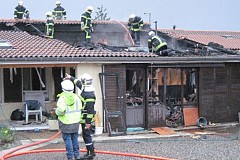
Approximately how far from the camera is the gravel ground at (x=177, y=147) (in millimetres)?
9656

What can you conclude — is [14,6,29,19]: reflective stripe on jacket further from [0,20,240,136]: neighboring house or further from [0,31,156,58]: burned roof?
[0,31,156,58]: burned roof

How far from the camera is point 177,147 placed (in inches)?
429

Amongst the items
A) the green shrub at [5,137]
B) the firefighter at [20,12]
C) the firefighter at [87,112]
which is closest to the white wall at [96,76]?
the green shrub at [5,137]

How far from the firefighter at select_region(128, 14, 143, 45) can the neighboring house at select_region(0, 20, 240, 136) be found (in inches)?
130

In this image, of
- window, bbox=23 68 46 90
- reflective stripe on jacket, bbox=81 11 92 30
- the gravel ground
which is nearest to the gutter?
the gravel ground

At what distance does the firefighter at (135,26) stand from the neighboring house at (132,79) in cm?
331

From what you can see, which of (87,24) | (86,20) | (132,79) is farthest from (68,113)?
(86,20)

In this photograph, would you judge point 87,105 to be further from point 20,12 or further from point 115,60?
point 20,12

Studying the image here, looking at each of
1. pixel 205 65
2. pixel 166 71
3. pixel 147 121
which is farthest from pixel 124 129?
pixel 205 65

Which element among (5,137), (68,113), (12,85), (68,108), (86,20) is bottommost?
(5,137)

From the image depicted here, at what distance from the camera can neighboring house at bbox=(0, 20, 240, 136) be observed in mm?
13055

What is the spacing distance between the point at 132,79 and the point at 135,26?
5053mm

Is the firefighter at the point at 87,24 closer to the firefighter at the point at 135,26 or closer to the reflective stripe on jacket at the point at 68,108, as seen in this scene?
the firefighter at the point at 135,26

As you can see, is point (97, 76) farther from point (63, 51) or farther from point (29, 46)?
point (29, 46)
